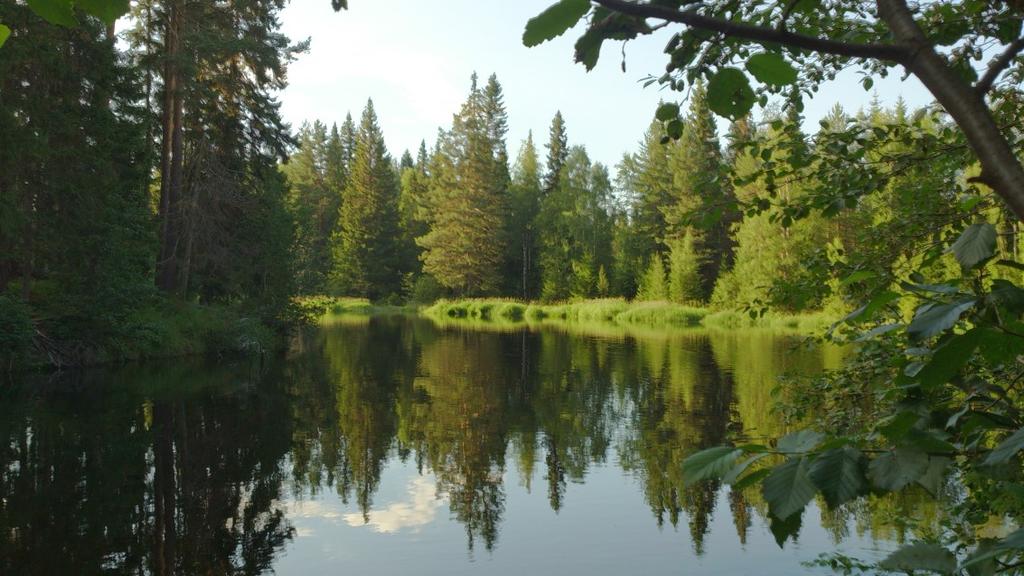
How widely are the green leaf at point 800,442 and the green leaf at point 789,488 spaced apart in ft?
0.16

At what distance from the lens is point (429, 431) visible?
1250 centimetres

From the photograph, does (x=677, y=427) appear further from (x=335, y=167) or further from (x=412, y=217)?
(x=335, y=167)

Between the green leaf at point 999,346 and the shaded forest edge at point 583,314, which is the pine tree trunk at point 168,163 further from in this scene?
the green leaf at point 999,346

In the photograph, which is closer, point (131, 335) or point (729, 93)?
point (729, 93)

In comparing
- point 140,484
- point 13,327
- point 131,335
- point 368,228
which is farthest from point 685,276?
point 140,484

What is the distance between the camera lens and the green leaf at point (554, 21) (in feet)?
3.32

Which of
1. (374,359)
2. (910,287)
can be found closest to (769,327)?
(374,359)

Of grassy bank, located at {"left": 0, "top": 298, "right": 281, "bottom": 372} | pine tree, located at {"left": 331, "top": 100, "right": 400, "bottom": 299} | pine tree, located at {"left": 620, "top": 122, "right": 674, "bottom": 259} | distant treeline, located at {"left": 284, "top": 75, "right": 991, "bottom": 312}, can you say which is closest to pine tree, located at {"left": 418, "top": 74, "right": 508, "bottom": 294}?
distant treeline, located at {"left": 284, "top": 75, "right": 991, "bottom": 312}

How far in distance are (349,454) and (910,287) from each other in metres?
10.5

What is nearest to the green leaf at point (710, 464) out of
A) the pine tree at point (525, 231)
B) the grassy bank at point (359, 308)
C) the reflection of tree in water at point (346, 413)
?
the reflection of tree in water at point (346, 413)

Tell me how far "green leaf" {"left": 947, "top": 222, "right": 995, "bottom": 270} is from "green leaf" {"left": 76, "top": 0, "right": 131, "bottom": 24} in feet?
3.83

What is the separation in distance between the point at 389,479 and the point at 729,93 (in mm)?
9191

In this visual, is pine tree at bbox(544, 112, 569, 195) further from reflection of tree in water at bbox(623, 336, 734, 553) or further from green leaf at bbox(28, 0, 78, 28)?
green leaf at bbox(28, 0, 78, 28)

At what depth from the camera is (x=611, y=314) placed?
43969mm
